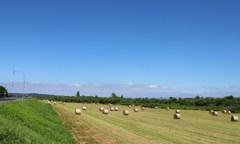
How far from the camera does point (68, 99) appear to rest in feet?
485

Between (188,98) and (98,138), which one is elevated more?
(188,98)

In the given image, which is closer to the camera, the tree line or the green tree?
the tree line

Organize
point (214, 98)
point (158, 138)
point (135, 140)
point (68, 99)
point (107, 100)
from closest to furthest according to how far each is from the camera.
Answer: point (135, 140), point (158, 138), point (214, 98), point (107, 100), point (68, 99)

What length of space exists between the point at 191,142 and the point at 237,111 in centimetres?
4908

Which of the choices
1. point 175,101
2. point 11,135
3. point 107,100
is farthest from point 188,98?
point 11,135

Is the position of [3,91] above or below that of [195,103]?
above

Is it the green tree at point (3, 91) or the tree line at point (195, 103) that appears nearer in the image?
the tree line at point (195, 103)

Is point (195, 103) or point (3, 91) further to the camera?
point (3, 91)

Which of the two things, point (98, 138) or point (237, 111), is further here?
point (237, 111)

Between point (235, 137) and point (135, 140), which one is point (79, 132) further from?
point (235, 137)

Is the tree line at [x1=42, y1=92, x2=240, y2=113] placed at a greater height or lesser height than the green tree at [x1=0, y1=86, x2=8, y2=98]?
lesser

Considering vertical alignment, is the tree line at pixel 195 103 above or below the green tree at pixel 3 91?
below

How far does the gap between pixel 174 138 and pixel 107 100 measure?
106618 millimetres

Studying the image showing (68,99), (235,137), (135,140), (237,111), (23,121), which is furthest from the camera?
(68,99)
